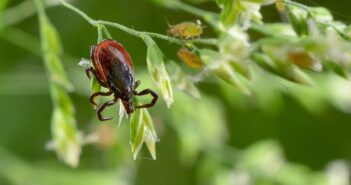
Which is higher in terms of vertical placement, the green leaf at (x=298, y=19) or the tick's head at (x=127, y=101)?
the green leaf at (x=298, y=19)

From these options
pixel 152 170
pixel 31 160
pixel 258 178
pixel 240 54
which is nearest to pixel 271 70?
pixel 240 54

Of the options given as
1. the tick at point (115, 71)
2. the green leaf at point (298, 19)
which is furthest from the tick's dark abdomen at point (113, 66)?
the green leaf at point (298, 19)

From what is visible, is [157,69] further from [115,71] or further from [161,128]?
[161,128]

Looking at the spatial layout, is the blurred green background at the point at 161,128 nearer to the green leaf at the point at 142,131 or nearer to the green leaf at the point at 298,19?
the green leaf at the point at 298,19

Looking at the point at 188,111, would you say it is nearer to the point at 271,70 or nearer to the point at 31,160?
the point at 31,160

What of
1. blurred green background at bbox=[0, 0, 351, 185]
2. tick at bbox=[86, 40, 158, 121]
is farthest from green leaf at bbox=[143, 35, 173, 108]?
blurred green background at bbox=[0, 0, 351, 185]
